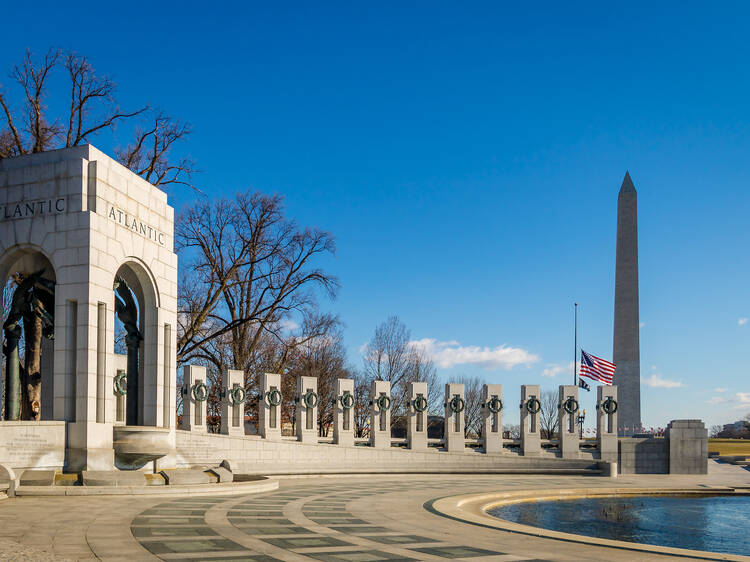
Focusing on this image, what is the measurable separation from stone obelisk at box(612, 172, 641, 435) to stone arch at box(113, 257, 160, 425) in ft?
118

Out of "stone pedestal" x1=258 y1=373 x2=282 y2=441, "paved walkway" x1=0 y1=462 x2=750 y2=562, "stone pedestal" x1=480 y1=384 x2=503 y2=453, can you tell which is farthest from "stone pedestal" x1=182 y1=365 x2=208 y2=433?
"stone pedestal" x1=480 y1=384 x2=503 y2=453

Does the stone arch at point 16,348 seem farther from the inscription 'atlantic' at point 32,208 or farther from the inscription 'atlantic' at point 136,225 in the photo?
the inscription 'atlantic' at point 136,225

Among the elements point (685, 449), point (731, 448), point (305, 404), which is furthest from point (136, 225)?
point (731, 448)

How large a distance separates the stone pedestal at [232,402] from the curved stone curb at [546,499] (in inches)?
514

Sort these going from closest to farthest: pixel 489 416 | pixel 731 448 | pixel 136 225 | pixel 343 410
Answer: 1. pixel 136 225
2. pixel 343 410
3. pixel 489 416
4. pixel 731 448

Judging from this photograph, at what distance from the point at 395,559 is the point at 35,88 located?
104ft

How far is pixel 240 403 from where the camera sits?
3344 centimetres

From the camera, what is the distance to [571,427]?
38.9 meters

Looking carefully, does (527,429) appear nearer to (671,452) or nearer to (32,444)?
(671,452)

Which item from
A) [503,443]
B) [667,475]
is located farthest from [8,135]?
[667,475]

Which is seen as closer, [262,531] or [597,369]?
[262,531]

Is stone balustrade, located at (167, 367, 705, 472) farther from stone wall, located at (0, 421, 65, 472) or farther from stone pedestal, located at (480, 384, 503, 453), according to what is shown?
stone wall, located at (0, 421, 65, 472)

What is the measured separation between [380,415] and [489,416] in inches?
221

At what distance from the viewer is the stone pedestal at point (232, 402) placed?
32.8 meters
